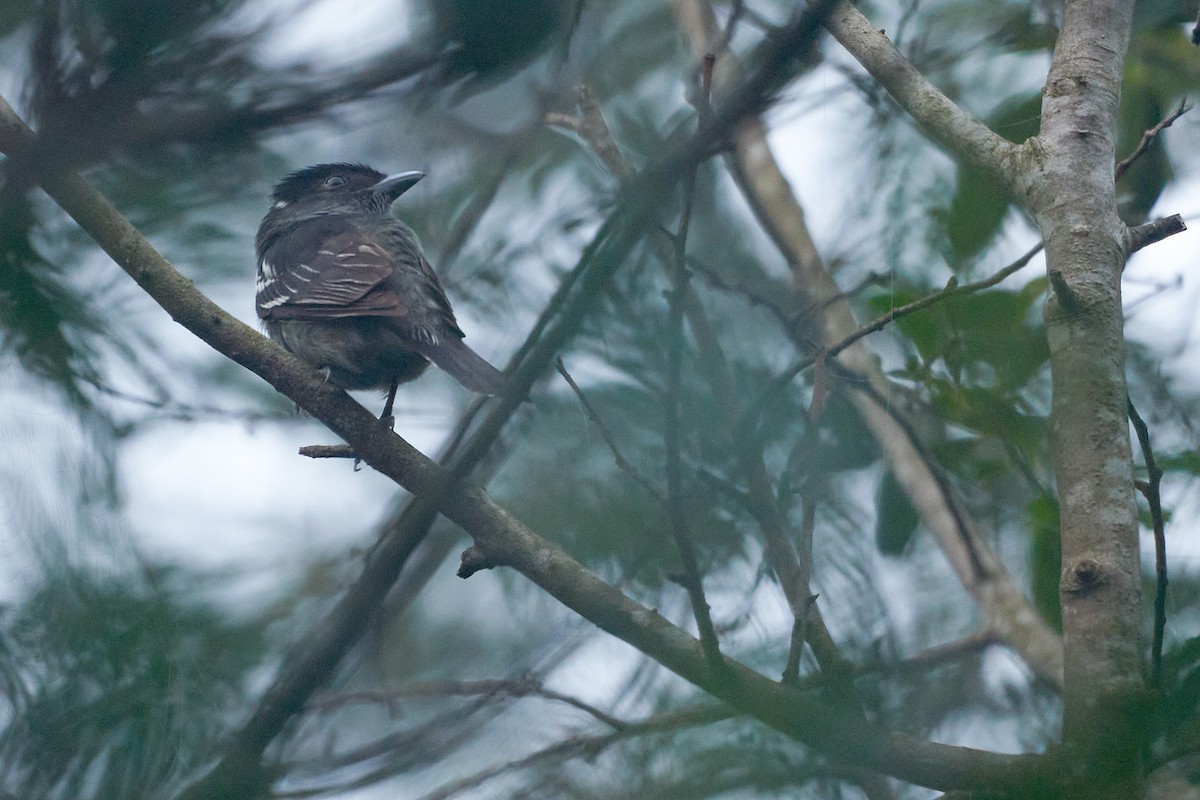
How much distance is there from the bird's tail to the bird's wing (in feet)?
0.76

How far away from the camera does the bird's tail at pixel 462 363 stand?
289 cm

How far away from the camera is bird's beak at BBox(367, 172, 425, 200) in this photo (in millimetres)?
3543

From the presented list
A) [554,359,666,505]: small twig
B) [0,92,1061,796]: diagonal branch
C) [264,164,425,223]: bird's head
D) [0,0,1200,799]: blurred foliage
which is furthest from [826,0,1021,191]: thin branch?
[264,164,425,223]: bird's head

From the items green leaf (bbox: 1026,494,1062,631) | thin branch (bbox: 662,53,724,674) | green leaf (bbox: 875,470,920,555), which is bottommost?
thin branch (bbox: 662,53,724,674)

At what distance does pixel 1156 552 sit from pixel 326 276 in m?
2.63

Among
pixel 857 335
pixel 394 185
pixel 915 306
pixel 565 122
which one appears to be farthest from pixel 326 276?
pixel 915 306

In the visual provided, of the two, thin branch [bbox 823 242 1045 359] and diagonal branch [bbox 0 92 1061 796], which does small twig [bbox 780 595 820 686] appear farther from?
thin branch [bbox 823 242 1045 359]

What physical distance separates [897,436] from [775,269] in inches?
33.2

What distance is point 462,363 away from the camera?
3.09m

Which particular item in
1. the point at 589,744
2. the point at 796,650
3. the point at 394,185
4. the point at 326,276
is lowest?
the point at 589,744

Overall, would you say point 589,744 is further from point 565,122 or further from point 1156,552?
point 565,122

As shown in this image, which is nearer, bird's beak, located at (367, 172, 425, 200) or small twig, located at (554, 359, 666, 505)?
small twig, located at (554, 359, 666, 505)

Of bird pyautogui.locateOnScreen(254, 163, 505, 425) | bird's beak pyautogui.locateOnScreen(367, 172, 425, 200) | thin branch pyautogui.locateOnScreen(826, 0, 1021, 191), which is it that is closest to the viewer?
thin branch pyautogui.locateOnScreen(826, 0, 1021, 191)

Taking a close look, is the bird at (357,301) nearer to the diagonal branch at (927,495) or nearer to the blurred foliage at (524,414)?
the blurred foliage at (524,414)
